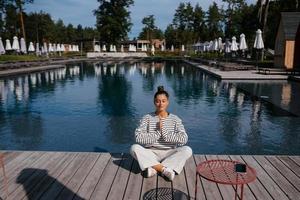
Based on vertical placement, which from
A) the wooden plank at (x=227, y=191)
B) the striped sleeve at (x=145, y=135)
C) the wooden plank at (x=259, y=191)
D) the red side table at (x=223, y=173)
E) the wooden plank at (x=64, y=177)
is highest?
the striped sleeve at (x=145, y=135)

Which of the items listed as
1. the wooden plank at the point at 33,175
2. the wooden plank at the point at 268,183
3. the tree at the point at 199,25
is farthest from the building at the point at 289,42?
the tree at the point at 199,25

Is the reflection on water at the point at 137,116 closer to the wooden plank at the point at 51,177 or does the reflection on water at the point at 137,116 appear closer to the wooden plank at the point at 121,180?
the wooden plank at the point at 51,177

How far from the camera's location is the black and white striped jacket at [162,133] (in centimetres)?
484

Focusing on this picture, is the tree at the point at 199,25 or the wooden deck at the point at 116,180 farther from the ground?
the tree at the point at 199,25

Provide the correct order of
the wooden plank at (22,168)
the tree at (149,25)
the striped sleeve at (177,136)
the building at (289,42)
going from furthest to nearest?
1. the tree at (149,25)
2. the building at (289,42)
3. the striped sleeve at (177,136)
4. the wooden plank at (22,168)

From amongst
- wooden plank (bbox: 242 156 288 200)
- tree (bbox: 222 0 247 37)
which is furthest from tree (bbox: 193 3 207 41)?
wooden plank (bbox: 242 156 288 200)

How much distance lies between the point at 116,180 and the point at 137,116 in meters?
7.45

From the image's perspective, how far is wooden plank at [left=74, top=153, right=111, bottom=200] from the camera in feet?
14.3

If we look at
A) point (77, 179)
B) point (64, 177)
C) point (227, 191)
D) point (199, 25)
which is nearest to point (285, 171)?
point (227, 191)

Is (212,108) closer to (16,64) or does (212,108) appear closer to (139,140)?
(139,140)

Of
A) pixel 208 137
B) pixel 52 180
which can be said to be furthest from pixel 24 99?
pixel 52 180

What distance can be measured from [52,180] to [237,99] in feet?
39.9

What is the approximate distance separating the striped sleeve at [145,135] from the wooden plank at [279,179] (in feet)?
6.63

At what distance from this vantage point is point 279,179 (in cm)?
485
